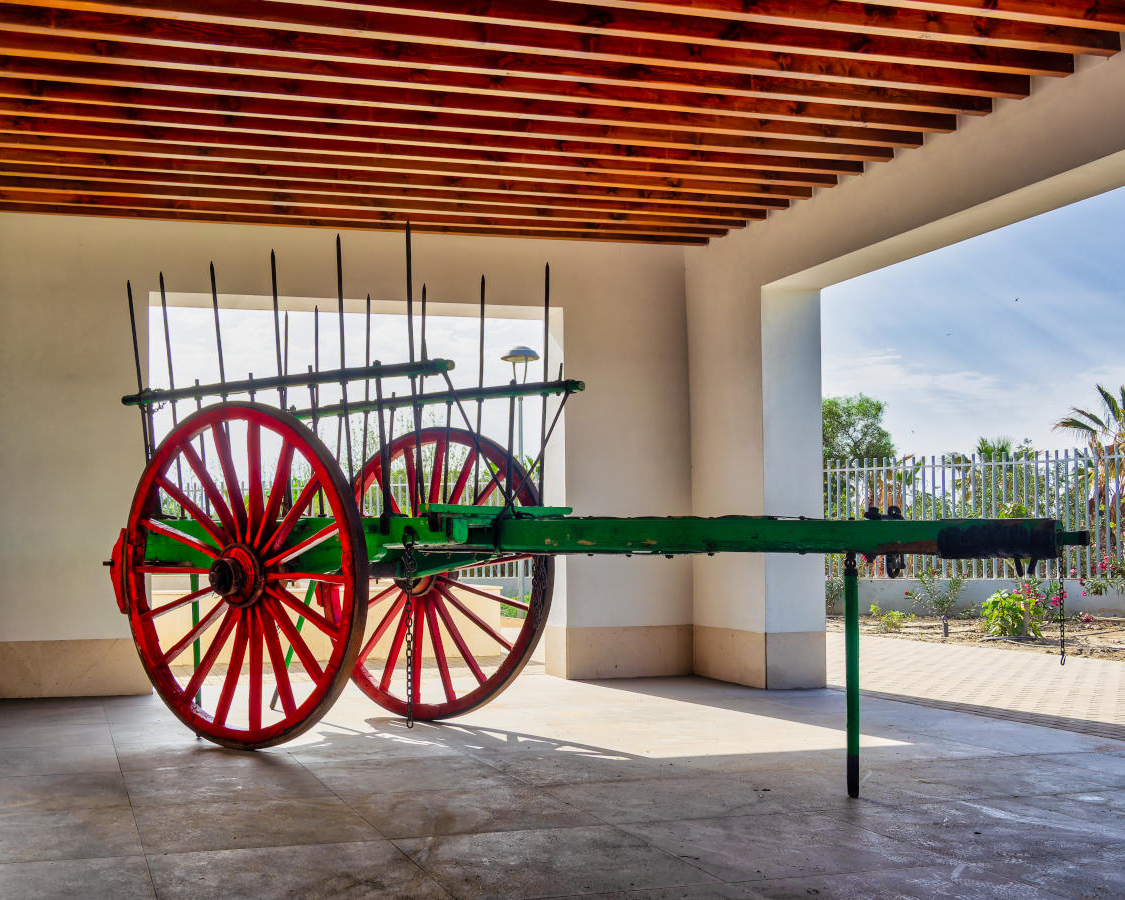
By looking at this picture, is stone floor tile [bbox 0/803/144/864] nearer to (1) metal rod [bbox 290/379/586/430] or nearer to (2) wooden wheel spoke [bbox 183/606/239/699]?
(2) wooden wheel spoke [bbox 183/606/239/699]

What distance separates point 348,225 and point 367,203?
48cm

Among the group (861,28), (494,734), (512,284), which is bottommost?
(494,734)

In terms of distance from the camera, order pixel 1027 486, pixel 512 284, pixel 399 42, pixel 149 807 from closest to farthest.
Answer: pixel 149 807
pixel 399 42
pixel 512 284
pixel 1027 486

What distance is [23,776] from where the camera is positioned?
4.60 metres

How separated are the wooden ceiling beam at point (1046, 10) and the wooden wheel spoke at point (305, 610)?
3.27m

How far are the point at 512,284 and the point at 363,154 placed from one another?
6.60ft

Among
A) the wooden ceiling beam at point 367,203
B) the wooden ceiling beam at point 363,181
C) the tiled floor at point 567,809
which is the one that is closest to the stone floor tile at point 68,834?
the tiled floor at point 567,809

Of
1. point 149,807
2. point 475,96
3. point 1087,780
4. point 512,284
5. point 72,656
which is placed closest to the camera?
point 149,807

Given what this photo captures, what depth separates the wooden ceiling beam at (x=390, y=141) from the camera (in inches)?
225

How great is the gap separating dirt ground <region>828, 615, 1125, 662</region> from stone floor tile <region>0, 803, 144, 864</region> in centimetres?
860

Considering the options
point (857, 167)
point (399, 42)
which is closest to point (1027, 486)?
point (857, 167)

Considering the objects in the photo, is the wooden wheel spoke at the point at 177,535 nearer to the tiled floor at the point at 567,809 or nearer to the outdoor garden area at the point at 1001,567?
the tiled floor at the point at 567,809

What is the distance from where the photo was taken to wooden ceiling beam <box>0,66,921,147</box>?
5363 millimetres

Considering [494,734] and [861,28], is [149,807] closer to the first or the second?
[494,734]
